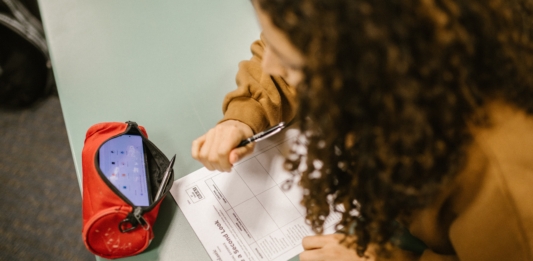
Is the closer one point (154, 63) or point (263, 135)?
point (263, 135)

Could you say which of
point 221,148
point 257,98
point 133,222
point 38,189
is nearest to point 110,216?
point 133,222

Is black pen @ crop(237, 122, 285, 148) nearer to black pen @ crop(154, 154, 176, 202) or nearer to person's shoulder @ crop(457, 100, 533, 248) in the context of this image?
black pen @ crop(154, 154, 176, 202)

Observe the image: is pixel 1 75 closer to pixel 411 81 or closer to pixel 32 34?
pixel 32 34

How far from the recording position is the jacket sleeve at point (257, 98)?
740 millimetres

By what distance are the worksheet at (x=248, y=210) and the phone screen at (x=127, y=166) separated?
7 cm

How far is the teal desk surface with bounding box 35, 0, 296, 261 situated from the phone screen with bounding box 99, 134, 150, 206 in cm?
6

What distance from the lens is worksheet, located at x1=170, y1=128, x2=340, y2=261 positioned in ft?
2.02

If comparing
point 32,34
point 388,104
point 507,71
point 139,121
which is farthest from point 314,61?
point 32,34

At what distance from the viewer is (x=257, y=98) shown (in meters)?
0.77

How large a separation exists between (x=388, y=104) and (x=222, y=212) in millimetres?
367

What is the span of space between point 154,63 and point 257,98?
0.27 metres

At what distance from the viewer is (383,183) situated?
46 centimetres

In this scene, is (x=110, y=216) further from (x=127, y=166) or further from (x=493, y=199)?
(x=493, y=199)

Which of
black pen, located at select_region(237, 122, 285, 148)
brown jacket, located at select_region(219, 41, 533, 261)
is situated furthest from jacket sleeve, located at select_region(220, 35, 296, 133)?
brown jacket, located at select_region(219, 41, 533, 261)
